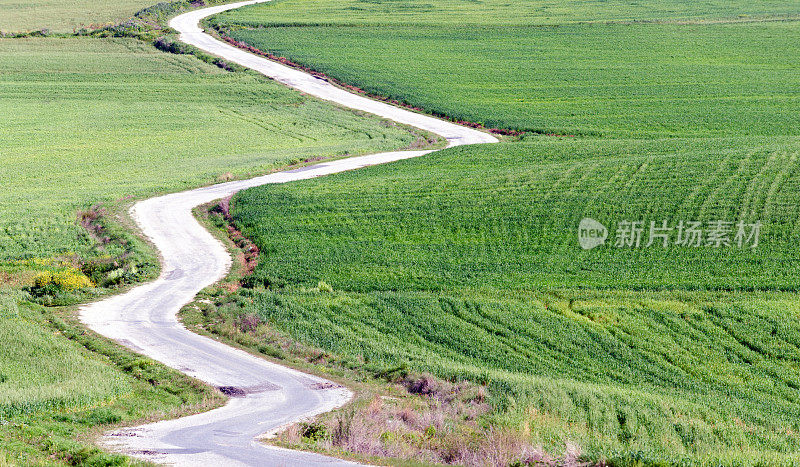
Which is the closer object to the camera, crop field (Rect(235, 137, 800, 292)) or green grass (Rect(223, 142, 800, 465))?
green grass (Rect(223, 142, 800, 465))

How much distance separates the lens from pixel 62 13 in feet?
450

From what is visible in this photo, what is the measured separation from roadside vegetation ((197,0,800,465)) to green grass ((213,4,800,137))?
2.45 ft

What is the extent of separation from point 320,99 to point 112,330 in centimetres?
6127

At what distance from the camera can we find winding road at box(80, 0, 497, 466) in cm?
1923

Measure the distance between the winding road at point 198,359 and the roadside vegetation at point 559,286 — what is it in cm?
146

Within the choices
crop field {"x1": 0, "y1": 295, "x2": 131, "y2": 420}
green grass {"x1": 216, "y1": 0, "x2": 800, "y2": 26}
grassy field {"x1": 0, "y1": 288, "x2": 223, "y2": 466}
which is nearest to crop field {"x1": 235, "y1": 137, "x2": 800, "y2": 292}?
grassy field {"x1": 0, "y1": 288, "x2": 223, "y2": 466}

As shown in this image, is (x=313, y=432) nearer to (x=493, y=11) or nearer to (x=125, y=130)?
(x=125, y=130)

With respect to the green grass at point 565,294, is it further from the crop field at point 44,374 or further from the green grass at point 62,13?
the green grass at point 62,13

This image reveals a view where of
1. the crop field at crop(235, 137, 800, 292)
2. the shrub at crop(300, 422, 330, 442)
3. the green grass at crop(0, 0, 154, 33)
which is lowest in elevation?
the shrub at crop(300, 422, 330, 442)

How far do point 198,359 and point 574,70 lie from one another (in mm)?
79806

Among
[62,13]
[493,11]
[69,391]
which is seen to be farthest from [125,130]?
[493,11]

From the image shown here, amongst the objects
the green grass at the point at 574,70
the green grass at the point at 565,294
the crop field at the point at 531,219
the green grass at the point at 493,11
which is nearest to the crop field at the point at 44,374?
the green grass at the point at 565,294

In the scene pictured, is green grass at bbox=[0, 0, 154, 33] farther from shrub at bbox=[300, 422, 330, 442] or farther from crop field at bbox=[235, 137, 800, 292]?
shrub at bbox=[300, 422, 330, 442]

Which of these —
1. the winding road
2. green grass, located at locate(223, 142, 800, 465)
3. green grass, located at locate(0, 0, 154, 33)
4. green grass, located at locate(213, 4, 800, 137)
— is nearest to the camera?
the winding road
